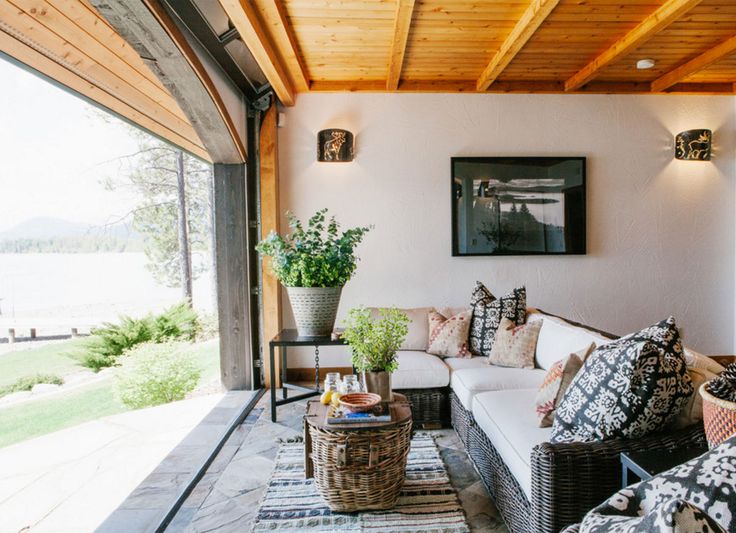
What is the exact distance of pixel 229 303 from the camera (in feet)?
13.1

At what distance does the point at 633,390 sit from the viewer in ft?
4.62

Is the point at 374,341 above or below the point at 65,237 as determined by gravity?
below

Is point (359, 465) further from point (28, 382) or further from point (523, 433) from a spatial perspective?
point (28, 382)

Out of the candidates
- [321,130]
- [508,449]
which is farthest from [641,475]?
[321,130]

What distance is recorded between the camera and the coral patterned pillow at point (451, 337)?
3.35 m

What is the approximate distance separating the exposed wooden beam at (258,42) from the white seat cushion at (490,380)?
2525 millimetres

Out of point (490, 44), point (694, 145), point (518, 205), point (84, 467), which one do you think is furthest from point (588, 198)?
point (84, 467)

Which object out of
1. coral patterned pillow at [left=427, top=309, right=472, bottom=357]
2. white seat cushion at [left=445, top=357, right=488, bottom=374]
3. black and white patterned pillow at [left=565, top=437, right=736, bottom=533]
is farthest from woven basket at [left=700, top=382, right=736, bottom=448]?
coral patterned pillow at [left=427, top=309, right=472, bottom=357]

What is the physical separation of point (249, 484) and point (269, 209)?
7.77ft

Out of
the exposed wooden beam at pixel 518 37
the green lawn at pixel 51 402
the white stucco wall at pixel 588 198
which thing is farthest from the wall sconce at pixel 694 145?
the green lawn at pixel 51 402

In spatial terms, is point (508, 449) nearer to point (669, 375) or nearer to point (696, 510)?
point (669, 375)

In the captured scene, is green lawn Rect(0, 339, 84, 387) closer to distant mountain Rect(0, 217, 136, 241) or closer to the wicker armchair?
distant mountain Rect(0, 217, 136, 241)

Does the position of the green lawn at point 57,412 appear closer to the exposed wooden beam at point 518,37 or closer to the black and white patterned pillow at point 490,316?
the black and white patterned pillow at point 490,316

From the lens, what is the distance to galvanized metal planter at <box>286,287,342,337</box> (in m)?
2.94
